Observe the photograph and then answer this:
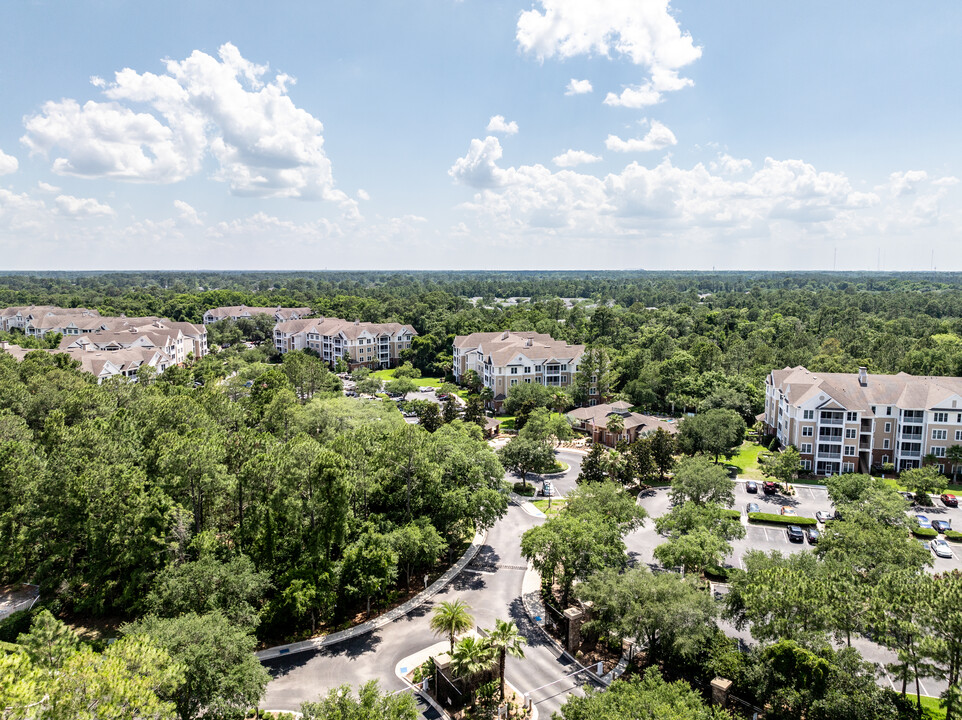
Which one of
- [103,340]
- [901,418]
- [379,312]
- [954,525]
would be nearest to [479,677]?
[954,525]

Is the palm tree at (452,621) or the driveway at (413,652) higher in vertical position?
the palm tree at (452,621)

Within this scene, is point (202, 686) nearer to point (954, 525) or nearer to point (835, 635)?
point (835, 635)

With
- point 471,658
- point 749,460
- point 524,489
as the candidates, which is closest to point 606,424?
point 749,460

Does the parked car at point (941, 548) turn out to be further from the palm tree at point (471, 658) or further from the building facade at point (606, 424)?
the palm tree at point (471, 658)

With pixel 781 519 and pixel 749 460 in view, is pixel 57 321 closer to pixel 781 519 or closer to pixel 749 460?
pixel 749 460

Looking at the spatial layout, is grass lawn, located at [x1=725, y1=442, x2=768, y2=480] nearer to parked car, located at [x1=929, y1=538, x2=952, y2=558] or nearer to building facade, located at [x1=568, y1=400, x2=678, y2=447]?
building facade, located at [x1=568, y1=400, x2=678, y2=447]

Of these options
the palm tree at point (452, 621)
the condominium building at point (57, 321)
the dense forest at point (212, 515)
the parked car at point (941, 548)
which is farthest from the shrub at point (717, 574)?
the condominium building at point (57, 321)
